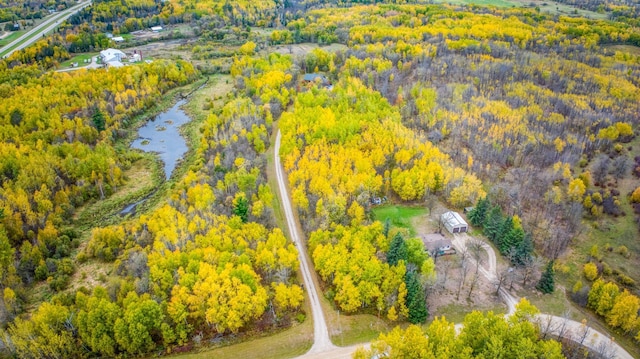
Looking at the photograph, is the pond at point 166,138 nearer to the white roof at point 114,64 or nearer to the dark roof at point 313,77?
the white roof at point 114,64

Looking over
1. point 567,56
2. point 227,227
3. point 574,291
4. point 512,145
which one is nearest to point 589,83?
point 567,56

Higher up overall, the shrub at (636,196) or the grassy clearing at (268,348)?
the shrub at (636,196)

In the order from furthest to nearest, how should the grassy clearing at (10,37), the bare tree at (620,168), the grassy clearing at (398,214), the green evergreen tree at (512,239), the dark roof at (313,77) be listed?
the grassy clearing at (10,37) → the dark roof at (313,77) → the bare tree at (620,168) → the grassy clearing at (398,214) → the green evergreen tree at (512,239)

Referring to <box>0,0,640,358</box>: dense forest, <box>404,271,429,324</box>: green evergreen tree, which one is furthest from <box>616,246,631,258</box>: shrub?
<box>404,271,429,324</box>: green evergreen tree

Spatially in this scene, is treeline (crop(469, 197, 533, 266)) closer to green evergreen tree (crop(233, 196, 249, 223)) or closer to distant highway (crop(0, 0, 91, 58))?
green evergreen tree (crop(233, 196, 249, 223))

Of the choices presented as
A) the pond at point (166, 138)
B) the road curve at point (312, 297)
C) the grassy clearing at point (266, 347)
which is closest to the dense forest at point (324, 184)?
the grassy clearing at point (266, 347)

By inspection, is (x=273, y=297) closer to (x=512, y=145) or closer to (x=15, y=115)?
(x=512, y=145)

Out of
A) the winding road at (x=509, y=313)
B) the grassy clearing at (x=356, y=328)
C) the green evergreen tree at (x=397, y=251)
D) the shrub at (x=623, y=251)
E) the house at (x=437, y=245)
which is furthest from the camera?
the shrub at (x=623, y=251)

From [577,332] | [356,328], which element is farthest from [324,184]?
[577,332]
